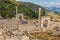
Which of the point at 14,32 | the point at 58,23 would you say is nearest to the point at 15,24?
the point at 14,32

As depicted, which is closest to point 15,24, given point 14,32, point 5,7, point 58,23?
point 14,32

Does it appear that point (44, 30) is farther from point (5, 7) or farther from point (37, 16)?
point (5, 7)

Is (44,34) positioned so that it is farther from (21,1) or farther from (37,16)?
(21,1)

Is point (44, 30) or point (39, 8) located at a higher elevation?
point (39, 8)

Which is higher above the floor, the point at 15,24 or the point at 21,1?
the point at 21,1

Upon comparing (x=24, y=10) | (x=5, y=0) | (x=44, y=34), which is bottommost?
(x=44, y=34)

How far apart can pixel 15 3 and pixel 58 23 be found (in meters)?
1.00

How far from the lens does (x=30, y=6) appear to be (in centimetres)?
338

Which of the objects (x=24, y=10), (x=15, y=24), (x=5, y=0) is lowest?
(x=15, y=24)

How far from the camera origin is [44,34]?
3307mm

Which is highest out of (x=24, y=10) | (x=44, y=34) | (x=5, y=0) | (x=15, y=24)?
(x=5, y=0)

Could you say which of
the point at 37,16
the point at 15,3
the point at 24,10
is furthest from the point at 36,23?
the point at 15,3

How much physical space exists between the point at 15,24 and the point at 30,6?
0.50 m

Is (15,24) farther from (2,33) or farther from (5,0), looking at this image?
(5,0)
